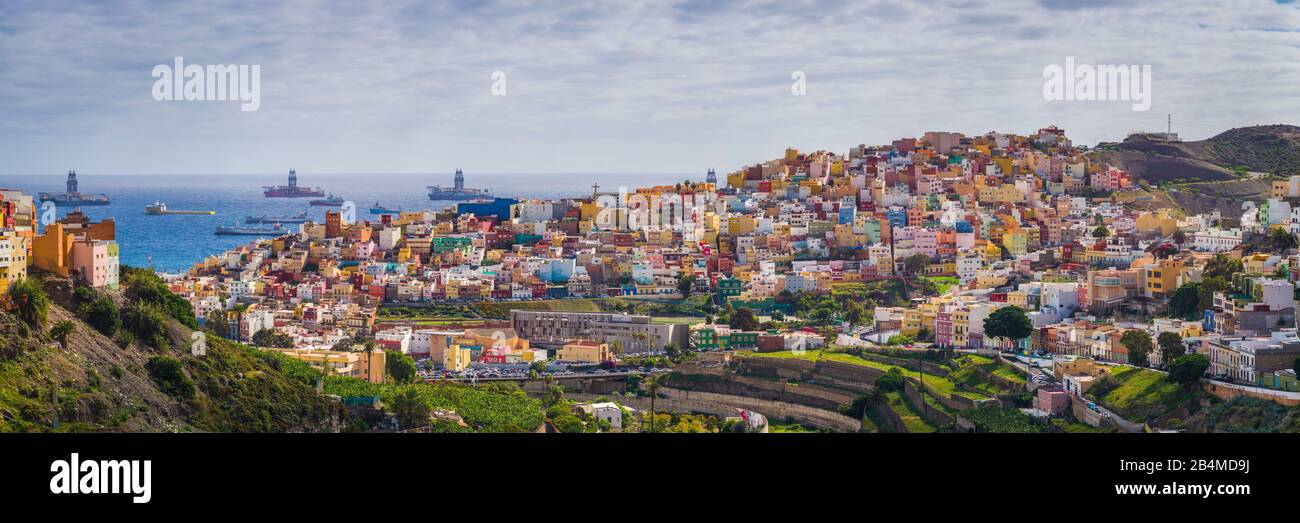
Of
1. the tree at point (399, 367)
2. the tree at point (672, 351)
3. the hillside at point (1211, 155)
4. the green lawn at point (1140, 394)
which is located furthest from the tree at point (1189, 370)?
the hillside at point (1211, 155)

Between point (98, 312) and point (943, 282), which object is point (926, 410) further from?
point (943, 282)

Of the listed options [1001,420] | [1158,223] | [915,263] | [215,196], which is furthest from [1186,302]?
[215,196]

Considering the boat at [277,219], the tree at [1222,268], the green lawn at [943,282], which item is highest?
the boat at [277,219]

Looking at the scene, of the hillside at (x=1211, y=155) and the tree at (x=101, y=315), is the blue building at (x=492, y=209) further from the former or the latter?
the tree at (x=101, y=315)

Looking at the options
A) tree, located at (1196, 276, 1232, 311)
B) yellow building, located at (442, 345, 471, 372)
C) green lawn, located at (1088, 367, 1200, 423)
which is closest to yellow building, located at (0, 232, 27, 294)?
yellow building, located at (442, 345, 471, 372)

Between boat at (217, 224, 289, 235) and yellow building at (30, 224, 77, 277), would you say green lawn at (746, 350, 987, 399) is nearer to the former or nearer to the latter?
yellow building at (30, 224, 77, 277)
